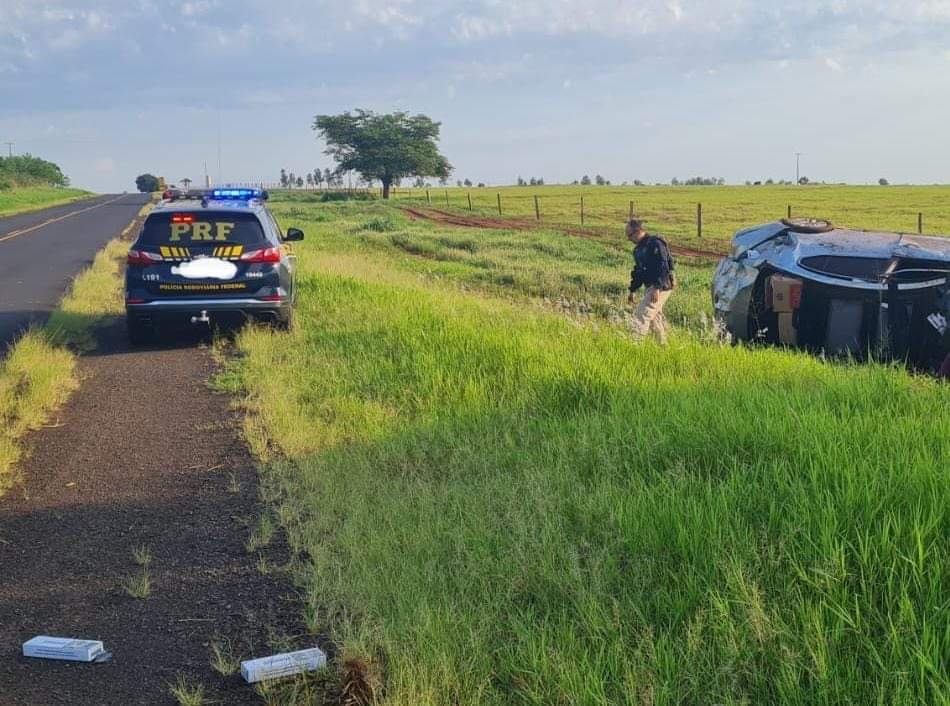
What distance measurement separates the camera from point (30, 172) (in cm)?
12069

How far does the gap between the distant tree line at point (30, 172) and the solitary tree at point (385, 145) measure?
32.7m

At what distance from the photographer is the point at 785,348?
8.62 meters

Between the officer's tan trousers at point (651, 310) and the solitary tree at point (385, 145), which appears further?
the solitary tree at point (385, 145)

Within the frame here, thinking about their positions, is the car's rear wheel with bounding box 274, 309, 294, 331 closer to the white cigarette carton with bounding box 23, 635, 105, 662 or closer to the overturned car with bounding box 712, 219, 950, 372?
the overturned car with bounding box 712, 219, 950, 372

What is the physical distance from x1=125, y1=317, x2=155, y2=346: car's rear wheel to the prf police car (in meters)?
0.01

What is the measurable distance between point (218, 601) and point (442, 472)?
1642 millimetres

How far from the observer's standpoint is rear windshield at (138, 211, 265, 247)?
9.74 metres

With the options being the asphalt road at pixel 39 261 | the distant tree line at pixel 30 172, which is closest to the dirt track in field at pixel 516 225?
the asphalt road at pixel 39 261

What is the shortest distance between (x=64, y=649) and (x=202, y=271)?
22.6ft

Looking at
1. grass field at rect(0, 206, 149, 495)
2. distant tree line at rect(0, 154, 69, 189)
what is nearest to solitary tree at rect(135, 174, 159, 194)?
distant tree line at rect(0, 154, 69, 189)

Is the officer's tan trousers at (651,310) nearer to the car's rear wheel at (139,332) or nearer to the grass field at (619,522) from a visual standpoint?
the grass field at (619,522)

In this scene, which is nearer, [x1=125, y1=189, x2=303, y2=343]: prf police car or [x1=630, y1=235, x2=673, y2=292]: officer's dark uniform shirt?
[x1=125, y1=189, x2=303, y2=343]: prf police car

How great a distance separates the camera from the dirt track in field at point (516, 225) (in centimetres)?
2826

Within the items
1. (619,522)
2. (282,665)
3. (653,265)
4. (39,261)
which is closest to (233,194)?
(653,265)
